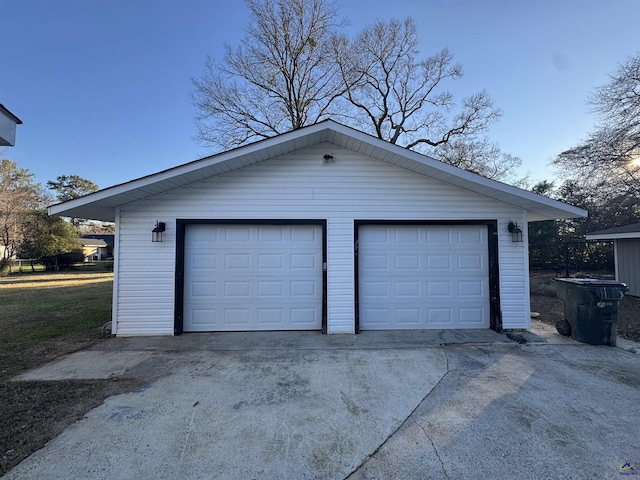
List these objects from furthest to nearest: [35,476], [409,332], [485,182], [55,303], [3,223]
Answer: [3,223] < [55,303] < [409,332] < [485,182] < [35,476]

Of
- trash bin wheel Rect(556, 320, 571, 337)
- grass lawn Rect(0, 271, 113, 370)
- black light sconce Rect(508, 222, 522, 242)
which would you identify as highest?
black light sconce Rect(508, 222, 522, 242)

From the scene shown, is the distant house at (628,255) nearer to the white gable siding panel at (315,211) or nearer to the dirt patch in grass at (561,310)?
the dirt patch in grass at (561,310)

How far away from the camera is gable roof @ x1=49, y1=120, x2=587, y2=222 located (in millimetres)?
5051

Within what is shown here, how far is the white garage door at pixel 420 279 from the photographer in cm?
583

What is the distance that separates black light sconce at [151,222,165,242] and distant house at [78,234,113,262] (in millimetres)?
36200

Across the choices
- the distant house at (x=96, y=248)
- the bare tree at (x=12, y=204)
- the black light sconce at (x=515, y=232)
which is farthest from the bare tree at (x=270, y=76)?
the distant house at (x=96, y=248)

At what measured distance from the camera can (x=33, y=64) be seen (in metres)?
Result: 8.03

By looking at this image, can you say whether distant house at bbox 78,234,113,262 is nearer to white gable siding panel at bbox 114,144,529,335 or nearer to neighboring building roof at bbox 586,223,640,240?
white gable siding panel at bbox 114,144,529,335

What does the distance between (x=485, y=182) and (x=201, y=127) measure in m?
13.6

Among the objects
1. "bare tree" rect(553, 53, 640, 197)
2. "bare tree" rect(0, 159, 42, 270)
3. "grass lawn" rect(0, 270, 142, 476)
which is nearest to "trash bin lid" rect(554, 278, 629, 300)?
"grass lawn" rect(0, 270, 142, 476)

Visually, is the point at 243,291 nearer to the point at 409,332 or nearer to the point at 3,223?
the point at 409,332

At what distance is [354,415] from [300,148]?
4.76m

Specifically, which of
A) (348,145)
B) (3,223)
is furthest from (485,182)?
(3,223)

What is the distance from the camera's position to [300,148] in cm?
577
